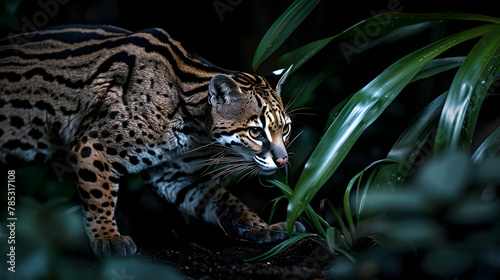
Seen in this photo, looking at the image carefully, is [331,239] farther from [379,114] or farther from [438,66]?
[438,66]

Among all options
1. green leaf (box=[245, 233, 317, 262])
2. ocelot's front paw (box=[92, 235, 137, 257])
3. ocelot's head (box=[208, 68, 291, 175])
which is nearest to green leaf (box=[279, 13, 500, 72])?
ocelot's head (box=[208, 68, 291, 175])

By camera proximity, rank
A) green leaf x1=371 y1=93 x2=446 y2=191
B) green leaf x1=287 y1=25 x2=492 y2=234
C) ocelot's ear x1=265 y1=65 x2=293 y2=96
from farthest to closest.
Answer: ocelot's ear x1=265 y1=65 x2=293 y2=96 < green leaf x1=371 y1=93 x2=446 y2=191 < green leaf x1=287 y1=25 x2=492 y2=234

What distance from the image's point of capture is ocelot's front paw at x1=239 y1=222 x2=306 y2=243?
242 cm

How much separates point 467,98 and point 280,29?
93 centimetres

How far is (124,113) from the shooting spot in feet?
7.49

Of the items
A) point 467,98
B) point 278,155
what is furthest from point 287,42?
point 467,98

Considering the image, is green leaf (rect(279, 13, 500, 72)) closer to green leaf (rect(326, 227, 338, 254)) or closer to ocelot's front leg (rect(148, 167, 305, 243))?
ocelot's front leg (rect(148, 167, 305, 243))

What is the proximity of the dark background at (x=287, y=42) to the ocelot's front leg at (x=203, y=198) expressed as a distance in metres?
0.18

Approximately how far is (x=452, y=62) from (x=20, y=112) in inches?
86.3

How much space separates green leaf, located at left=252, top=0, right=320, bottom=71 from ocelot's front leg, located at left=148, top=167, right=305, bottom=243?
77 centimetres

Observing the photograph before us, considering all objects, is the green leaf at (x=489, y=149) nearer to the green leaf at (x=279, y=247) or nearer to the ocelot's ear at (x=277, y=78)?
the green leaf at (x=279, y=247)

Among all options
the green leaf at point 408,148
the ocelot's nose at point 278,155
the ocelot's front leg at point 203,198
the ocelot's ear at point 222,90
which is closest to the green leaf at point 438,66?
the green leaf at point 408,148

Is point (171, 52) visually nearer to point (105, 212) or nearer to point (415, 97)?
point (105, 212)

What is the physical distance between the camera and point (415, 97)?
9.04 ft
